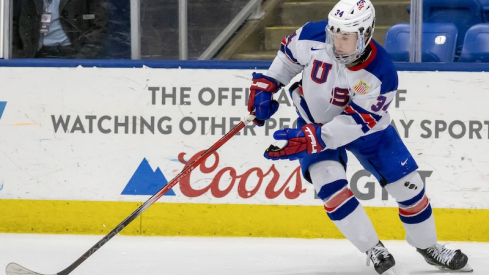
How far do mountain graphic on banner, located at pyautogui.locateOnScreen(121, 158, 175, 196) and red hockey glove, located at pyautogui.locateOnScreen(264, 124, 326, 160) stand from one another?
1173 mm

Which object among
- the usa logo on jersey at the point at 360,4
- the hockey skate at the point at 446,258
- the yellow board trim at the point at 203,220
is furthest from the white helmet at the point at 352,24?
the yellow board trim at the point at 203,220

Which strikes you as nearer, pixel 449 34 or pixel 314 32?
pixel 314 32

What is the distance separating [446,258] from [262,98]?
3.13 feet

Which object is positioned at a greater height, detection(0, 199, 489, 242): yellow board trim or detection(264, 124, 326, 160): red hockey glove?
detection(264, 124, 326, 160): red hockey glove

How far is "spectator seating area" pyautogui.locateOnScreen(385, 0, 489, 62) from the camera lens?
4.13 metres

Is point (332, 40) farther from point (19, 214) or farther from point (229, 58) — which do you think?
point (19, 214)

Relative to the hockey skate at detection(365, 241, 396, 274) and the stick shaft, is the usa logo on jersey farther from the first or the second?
the hockey skate at detection(365, 241, 396, 274)

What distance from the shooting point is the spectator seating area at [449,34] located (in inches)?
163

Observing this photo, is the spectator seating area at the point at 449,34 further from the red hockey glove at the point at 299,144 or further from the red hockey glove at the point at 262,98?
the red hockey glove at the point at 299,144

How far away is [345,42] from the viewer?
303cm

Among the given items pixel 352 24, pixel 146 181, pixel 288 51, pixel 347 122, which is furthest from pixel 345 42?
pixel 146 181

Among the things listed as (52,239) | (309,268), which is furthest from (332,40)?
(52,239)

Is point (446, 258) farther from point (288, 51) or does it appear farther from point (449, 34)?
point (449, 34)

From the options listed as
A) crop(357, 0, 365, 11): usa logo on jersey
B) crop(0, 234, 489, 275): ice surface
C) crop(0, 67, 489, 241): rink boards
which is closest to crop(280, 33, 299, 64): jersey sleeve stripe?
crop(357, 0, 365, 11): usa logo on jersey
